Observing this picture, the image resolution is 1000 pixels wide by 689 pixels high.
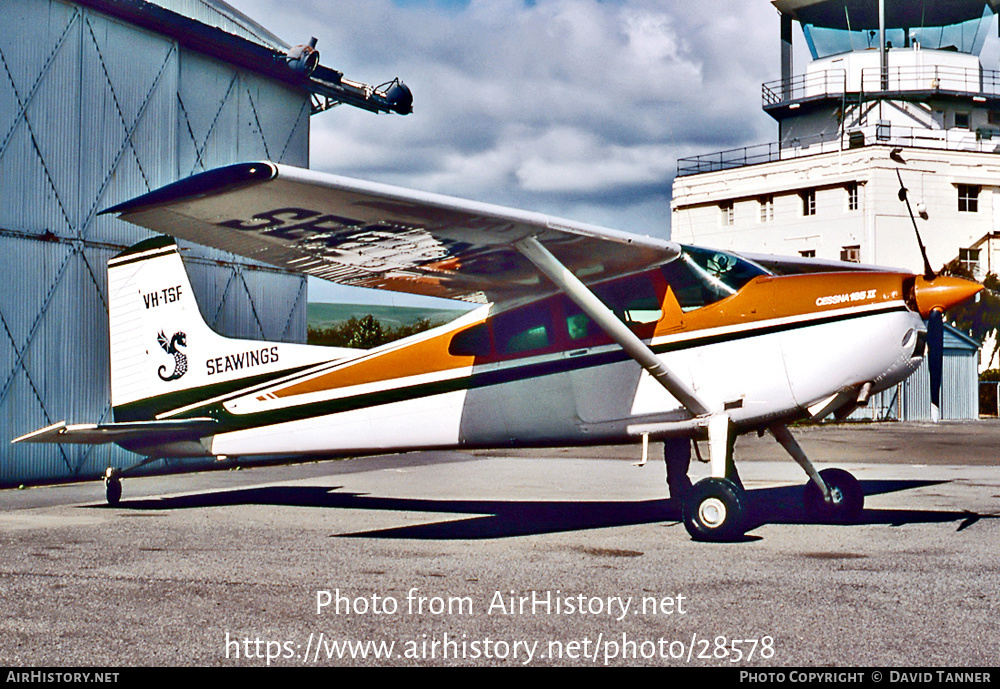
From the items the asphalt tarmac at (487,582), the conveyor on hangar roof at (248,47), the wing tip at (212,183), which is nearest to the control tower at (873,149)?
the conveyor on hangar roof at (248,47)

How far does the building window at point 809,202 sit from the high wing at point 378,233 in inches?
1958

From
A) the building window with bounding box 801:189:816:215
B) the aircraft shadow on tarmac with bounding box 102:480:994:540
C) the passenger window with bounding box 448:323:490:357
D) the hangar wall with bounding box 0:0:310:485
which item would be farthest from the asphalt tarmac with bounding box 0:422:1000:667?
the building window with bounding box 801:189:816:215

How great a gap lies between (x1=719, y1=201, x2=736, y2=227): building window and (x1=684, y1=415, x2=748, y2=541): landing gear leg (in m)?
53.1

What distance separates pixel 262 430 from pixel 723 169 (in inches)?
2086

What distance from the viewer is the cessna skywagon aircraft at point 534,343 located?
25.6ft

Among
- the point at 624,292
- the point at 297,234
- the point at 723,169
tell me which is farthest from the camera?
the point at 723,169

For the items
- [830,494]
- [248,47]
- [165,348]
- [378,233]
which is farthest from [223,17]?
[830,494]

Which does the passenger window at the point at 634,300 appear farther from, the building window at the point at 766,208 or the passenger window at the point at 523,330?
the building window at the point at 766,208

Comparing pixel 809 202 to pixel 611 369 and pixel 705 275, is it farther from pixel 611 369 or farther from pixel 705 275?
pixel 611 369

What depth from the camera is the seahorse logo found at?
38.3ft

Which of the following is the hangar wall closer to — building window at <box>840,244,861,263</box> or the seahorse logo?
the seahorse logo

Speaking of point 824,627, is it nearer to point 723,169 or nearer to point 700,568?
point 700,568

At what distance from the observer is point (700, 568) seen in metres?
7.04

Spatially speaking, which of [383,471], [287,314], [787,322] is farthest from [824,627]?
[287,314]
